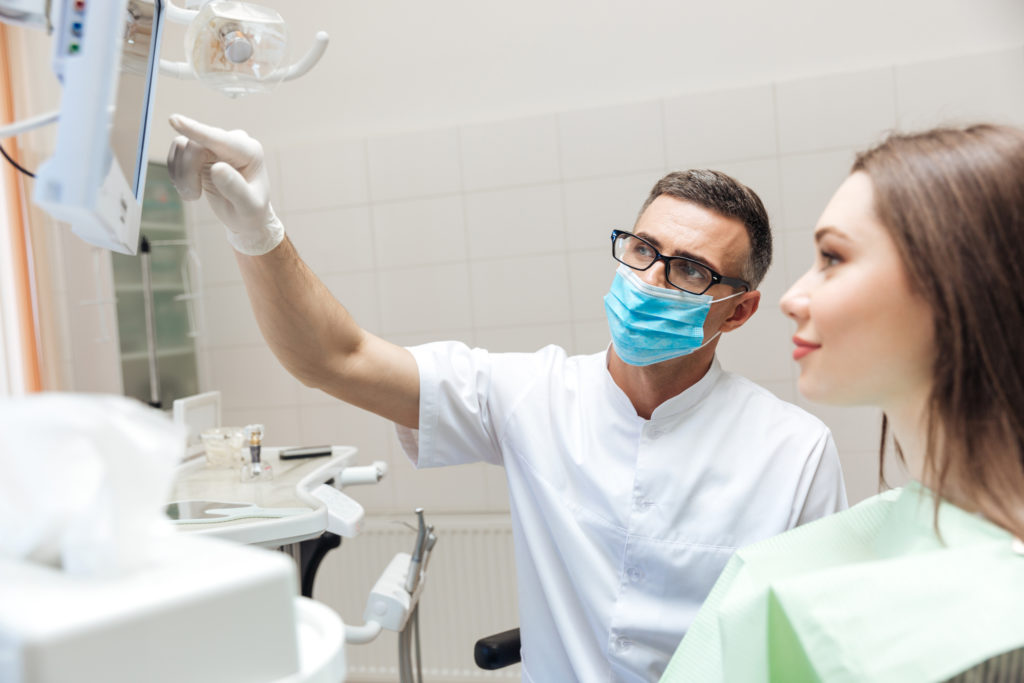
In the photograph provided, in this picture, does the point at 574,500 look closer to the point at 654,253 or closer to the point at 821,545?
the point at 654,253

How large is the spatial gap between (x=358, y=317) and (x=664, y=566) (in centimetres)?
192

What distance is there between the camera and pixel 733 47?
9.07 ft

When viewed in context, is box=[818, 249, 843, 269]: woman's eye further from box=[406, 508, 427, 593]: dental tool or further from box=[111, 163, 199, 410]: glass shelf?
box=[111, 163, 199, 410]: glass shelf

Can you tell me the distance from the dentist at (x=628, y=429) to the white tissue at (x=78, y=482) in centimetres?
81

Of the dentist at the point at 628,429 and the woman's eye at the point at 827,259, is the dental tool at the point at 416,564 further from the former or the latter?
the woman's eye at the point at 827,259

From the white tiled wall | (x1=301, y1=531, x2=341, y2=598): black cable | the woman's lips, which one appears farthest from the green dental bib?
the white tiled wall

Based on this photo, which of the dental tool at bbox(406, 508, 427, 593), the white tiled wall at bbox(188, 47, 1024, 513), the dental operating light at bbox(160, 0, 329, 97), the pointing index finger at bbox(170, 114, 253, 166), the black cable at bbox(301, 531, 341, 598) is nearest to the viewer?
the pointing index finger at bbox(170, 114, 253, 166)

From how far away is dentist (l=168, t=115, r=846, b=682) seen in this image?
4.64ft

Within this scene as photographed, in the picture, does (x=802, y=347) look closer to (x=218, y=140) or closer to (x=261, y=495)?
(x=218, y=140)

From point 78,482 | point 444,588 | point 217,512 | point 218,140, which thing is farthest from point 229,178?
point 444,588

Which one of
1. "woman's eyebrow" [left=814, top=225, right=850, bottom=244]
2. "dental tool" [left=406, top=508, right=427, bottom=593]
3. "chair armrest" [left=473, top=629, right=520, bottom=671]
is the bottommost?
"chair armrest" [left=473, top=629, right=520, bottom=671]

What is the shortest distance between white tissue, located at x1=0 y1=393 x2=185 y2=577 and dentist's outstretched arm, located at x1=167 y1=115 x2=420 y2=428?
64 cm

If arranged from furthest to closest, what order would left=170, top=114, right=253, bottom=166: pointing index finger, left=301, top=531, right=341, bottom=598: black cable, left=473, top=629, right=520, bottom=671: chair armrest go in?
left=301, top=531, right=341, bottom=598: black cable
left=473, top=629, right=520, bottom=671: chair armrest
left=170, top=114, right=253, bottom=166: pointing index finger

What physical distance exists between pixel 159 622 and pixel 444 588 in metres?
2.65
